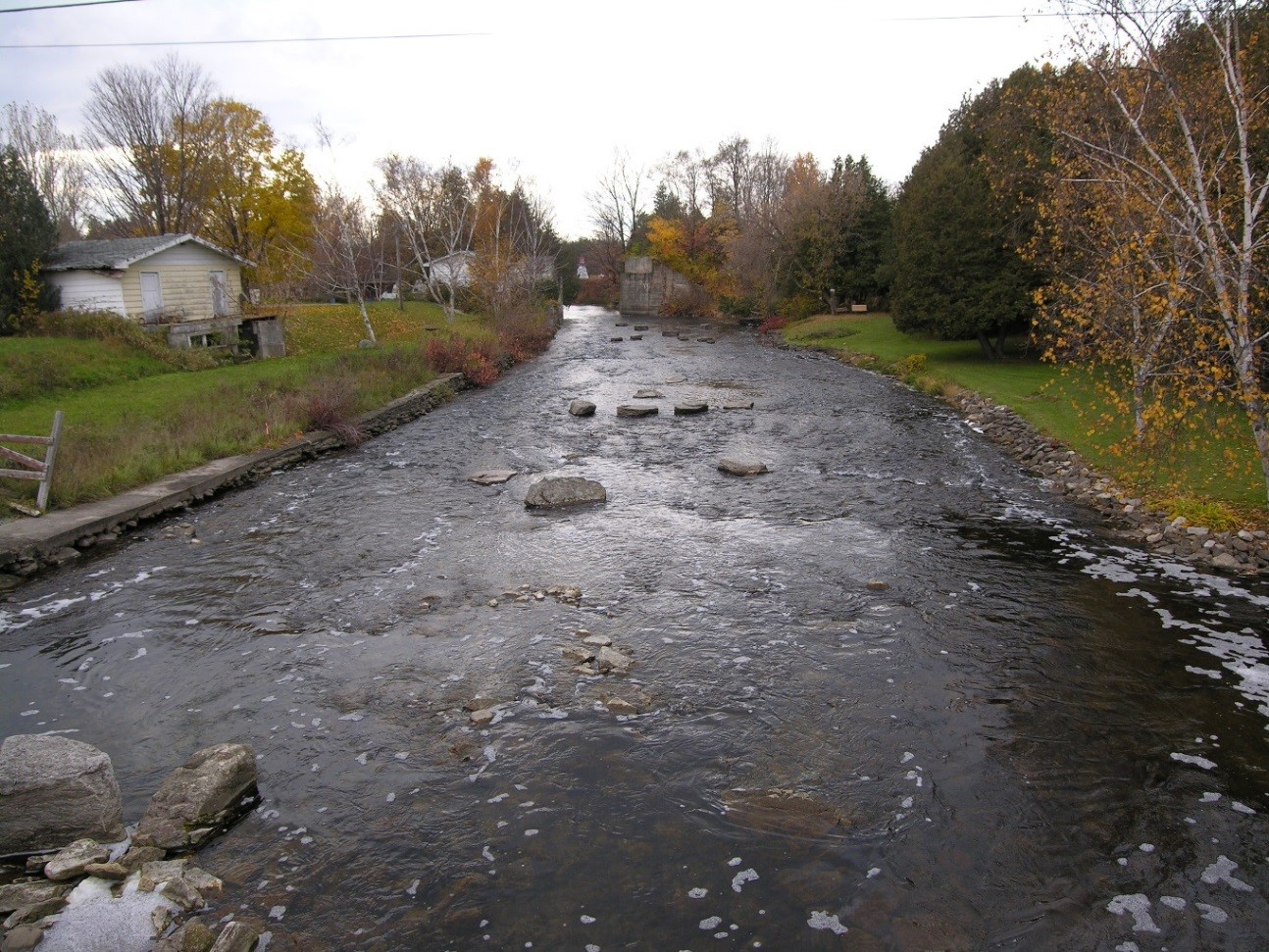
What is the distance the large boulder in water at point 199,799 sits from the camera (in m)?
6.09

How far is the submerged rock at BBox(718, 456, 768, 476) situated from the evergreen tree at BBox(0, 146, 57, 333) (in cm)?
2486

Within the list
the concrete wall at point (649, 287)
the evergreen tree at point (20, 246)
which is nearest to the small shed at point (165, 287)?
the evergreen tree at point (20, 246)

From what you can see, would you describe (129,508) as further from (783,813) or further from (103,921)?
(783,813)

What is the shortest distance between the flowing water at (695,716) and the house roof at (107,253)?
1905cm

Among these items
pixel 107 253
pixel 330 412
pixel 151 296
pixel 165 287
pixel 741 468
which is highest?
pixel 107 253

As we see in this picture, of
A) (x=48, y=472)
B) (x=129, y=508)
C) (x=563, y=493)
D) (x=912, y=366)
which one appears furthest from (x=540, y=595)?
(x=912, y=366)

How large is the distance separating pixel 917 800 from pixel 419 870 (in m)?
3.94

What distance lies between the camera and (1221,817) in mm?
6359

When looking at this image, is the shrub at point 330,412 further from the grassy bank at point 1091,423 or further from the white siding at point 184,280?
the grassy bank at point 1091,423

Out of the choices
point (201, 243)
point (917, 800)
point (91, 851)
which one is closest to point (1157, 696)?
point (917, 800)

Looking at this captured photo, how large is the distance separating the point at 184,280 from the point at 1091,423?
32.0m

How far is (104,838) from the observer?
6.05 m

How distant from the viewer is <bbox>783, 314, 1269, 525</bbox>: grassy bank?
12688 mm

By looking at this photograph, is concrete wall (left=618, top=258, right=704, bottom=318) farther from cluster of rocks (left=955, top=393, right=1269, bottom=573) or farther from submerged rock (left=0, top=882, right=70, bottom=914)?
submerged rock (left=0, top=882, right=70, bottom=914)
